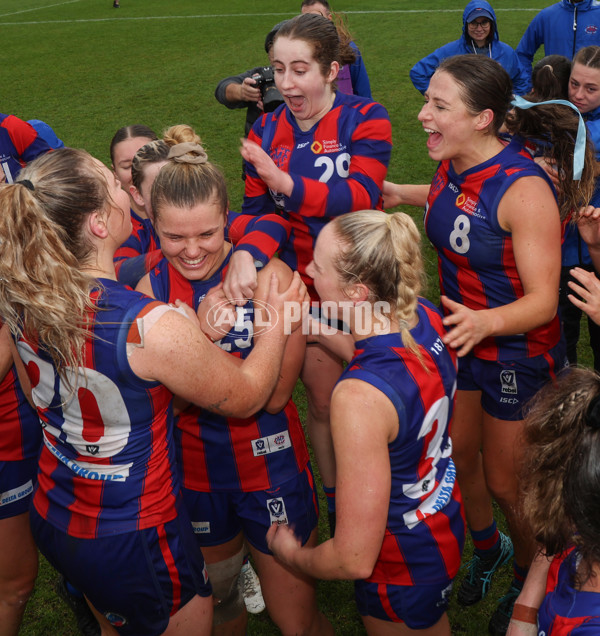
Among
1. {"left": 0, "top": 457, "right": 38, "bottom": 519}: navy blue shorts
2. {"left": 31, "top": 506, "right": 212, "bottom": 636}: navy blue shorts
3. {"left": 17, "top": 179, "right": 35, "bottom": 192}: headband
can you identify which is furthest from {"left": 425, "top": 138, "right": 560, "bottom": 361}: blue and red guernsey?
{"left": 0, "top": 457, "right": 38, "bottom": 519}: navy blue shorts

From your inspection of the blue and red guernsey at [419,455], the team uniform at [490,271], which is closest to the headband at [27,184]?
the blue and red guernsey at [419,455]

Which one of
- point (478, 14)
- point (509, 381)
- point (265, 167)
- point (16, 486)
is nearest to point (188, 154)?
point (265, 167)

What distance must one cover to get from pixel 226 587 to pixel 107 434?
3.85ft

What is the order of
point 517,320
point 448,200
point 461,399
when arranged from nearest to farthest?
1. point 517,320
2. point 448,200
3. point 461,399

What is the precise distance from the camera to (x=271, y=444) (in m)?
2.81

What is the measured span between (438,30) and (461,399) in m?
15.7

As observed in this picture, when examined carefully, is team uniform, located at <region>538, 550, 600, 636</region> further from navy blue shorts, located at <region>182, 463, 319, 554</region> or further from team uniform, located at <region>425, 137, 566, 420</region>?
team uniform, located at <region>425, 137, 566, 420</region>

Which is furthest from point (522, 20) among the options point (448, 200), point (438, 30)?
point (448, 200)

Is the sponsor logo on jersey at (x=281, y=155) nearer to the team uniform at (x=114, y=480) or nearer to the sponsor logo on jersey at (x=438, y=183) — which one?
the sponsor logo on jersey at (x=438, y=183)

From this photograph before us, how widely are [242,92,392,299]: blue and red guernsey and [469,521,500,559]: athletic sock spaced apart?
155 cm

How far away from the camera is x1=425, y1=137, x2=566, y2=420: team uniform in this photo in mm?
2988

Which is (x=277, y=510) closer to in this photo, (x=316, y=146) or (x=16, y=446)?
(x=16, y=446)

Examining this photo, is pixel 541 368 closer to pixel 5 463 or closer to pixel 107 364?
pixel 107 364

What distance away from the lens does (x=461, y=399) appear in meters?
3.40
